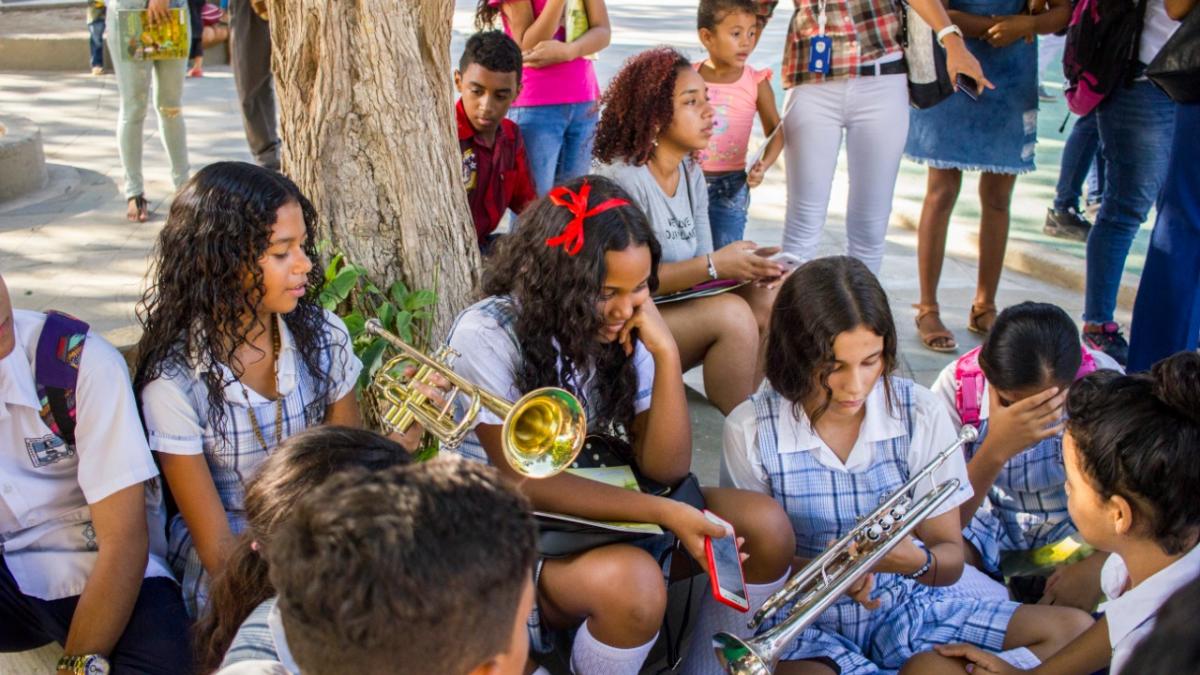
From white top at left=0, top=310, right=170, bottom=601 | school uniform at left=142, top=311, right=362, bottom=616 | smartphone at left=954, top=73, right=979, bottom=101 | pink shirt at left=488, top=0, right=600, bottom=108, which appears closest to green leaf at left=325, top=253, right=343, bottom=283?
school uniform at left=142, top=311, right=362, bottom=616

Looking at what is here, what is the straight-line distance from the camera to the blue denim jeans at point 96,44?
887cm

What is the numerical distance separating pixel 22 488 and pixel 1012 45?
3.86 m

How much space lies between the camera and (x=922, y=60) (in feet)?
14.2

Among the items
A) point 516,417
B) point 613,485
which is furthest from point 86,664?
point 613,485

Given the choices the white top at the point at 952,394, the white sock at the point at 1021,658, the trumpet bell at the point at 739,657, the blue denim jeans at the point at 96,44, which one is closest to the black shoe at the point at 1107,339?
the white top at the point at 952,394

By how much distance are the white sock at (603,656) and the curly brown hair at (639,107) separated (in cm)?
189

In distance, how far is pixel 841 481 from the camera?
2832 millimetres

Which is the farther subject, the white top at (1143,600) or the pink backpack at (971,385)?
the pink backpack at (971,385)

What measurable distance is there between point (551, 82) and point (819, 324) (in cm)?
232

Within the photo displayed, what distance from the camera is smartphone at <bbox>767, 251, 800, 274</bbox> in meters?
3.81

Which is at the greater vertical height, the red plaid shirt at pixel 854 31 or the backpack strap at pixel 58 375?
the red plaid shirt at pixel 854 31

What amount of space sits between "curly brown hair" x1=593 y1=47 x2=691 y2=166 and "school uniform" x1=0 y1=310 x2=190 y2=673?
1.99 meters

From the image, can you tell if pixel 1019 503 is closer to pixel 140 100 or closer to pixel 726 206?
pixel 726 206

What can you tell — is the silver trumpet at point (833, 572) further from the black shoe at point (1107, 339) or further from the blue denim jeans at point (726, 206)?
the black shoe at point (1107, 339)
